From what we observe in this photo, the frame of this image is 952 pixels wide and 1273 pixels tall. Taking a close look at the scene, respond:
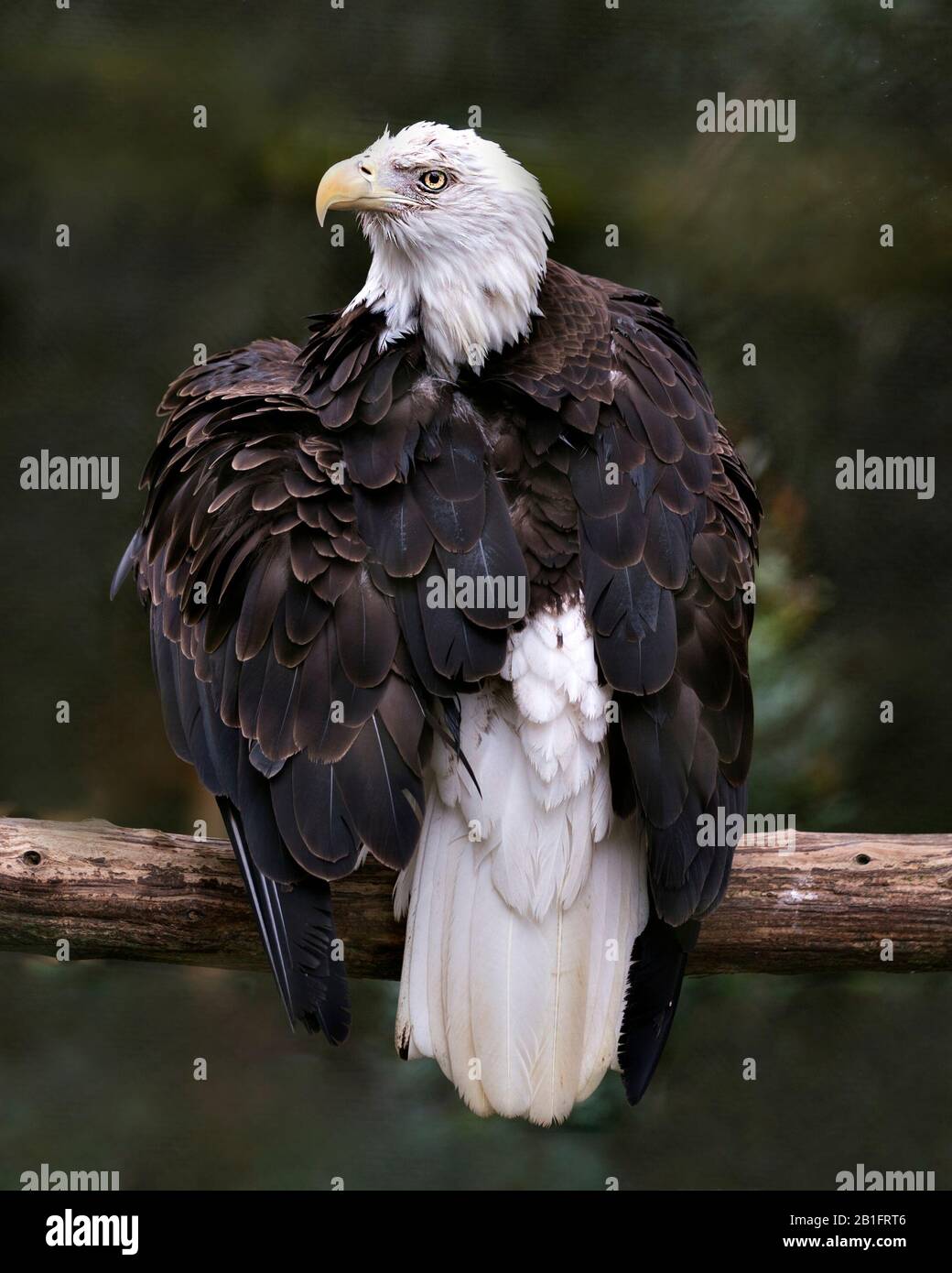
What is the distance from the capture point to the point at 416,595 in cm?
263

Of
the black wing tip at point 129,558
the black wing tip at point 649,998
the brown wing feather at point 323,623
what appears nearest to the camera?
the brown wing feather at point 323,623

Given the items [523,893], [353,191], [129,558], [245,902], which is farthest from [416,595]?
[129,558]

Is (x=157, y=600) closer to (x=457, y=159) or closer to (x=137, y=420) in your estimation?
(x=457, y=159)

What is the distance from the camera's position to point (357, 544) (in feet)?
8.78

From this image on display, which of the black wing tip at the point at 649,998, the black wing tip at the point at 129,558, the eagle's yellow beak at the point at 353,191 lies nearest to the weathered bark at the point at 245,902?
the black wing tip at the point at 649,998

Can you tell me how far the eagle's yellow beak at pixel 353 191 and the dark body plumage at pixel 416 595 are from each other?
0.25 metres

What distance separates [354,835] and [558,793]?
0.37 metres

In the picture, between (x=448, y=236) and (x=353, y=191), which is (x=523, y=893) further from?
(x=353, y=191)

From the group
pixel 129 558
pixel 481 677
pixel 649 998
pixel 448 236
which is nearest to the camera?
pixel 481 677

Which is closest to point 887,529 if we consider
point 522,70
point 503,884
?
point 522,70

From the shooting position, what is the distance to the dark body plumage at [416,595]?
8.50 feet

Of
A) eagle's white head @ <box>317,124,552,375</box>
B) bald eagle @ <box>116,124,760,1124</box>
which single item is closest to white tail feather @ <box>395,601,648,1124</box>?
bald eagle @ <box>116,124,760,1124</box>

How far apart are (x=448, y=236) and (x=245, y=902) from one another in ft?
4.48

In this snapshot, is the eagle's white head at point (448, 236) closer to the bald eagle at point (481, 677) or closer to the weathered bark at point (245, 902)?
the bald eagle at point (481, 677)
